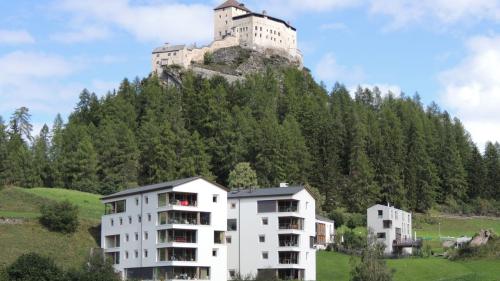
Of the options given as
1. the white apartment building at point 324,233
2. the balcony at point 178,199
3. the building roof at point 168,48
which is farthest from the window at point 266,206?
the building roof at point 168,48

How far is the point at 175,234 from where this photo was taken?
83.4m

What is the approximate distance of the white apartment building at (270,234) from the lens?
88.7 m

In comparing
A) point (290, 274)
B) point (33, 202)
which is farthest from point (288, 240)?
point (33, 202)

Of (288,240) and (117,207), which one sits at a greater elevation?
(117,207)

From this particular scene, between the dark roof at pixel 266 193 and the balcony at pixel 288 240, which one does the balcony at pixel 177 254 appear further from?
the balcony at pixel 288 240

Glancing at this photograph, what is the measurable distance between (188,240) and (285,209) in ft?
40.7

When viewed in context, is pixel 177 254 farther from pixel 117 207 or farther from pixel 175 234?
pixel 117 207

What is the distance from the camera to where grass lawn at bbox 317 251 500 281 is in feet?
274

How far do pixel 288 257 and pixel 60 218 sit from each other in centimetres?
2501

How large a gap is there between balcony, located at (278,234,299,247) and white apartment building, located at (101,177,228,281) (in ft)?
23.4

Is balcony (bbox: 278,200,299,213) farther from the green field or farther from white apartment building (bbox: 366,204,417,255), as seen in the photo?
white apartment building (bbox: 366,204,417,255)

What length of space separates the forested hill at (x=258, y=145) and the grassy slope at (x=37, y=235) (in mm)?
22779

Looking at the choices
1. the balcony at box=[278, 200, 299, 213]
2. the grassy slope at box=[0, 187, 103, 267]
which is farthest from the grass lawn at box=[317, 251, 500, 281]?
the grassy slope at box=[0, 187, 103, 267]

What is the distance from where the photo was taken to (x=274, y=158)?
137 metres
